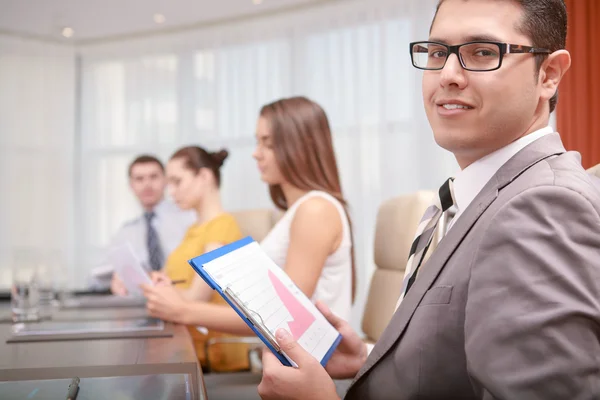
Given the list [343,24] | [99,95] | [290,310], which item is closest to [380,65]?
[343,24]

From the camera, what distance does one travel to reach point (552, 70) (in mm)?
988

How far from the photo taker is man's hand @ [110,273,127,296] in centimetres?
286

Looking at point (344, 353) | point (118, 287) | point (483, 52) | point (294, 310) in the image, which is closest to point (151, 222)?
point (118, 287)

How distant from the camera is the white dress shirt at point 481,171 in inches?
38.4

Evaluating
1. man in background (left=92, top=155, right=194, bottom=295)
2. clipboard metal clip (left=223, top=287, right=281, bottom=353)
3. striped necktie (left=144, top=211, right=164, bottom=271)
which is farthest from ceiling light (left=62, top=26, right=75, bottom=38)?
clipboard metal clip (left=223, top=287, right=281, bottom=353)

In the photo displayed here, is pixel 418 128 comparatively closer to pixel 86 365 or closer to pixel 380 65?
pixel 380 65

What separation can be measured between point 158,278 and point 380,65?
10.6ft

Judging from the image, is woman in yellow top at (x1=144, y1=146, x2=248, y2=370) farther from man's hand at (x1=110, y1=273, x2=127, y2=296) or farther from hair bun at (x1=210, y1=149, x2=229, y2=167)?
man's hand at (x1=110, y1=273, x2=127, y2=296)

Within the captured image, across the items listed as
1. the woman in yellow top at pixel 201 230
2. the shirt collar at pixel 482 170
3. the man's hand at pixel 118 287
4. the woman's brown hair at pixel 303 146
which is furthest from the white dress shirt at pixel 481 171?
the man's hand at pixel 118 287

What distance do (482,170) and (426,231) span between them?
21 cm

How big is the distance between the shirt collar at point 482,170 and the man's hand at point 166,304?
1.06 m

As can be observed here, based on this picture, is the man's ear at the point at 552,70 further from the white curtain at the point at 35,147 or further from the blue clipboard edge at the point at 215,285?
the white curtain at the point at 35,147

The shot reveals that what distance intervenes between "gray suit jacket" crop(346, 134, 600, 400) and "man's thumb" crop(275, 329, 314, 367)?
0.15 m

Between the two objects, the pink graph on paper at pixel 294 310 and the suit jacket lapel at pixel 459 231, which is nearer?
the suit jacket lapel at pixel 459 231
